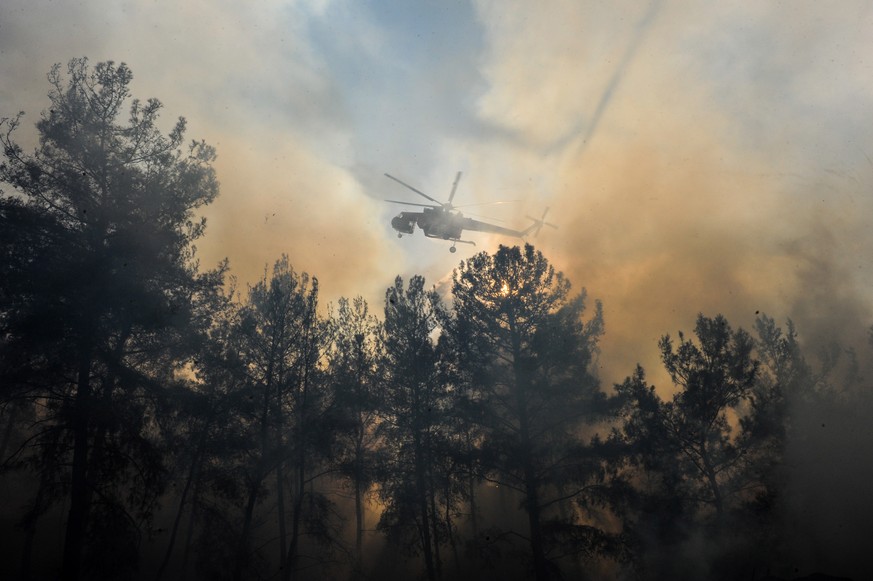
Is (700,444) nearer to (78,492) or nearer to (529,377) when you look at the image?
(529,377)

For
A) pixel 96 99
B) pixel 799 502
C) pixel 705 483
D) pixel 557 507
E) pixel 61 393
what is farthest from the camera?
pixel 557 507

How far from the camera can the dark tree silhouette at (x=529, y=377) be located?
51.6 feet

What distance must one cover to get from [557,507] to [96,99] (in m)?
25.9

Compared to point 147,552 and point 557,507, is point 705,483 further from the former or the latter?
point 147,552

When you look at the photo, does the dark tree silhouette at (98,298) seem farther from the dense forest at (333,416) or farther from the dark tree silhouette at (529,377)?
the dark tree silhouette at (529,377)

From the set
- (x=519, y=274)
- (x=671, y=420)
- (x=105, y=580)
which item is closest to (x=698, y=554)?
(x=671, y=420)

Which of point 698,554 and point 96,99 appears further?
point 698,554

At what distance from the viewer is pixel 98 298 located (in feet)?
37.0

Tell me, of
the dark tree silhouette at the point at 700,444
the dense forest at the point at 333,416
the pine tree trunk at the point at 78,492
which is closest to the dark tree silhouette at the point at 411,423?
the dense forest at the point at 333,416

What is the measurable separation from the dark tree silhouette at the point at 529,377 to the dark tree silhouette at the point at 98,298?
9.16 m

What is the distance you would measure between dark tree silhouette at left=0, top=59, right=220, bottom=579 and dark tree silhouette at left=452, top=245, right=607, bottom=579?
9.16 m

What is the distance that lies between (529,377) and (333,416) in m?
7.04

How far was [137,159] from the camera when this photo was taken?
13.3 meters

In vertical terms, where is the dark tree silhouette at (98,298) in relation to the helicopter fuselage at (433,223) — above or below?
below
